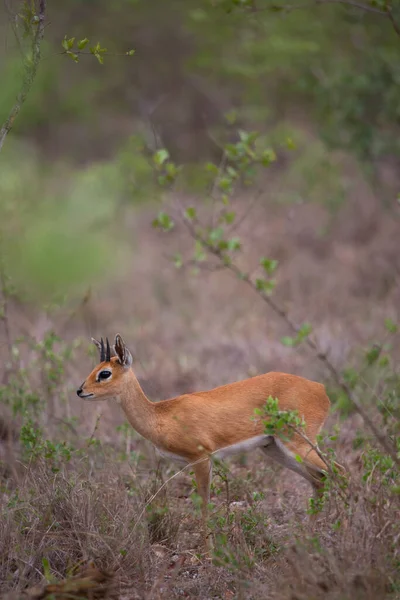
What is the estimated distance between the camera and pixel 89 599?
4805 mm

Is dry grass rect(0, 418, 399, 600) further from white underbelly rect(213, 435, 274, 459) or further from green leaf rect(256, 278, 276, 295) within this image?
green leaf rect(256, 278, 276, 295)

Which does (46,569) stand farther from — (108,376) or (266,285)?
(266,285)

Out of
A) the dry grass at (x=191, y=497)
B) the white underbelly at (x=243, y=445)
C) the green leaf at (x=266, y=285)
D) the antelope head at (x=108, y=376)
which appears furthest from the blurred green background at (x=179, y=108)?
the white underbelly at (x=243, y=445)

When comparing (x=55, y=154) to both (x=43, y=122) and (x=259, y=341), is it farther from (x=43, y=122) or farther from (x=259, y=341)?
(x=259, y=341)

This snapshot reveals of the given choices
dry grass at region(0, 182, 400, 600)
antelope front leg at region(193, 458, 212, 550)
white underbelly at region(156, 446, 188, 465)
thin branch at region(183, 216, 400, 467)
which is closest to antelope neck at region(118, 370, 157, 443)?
white underbelly at region(156, 446, 188, 465)

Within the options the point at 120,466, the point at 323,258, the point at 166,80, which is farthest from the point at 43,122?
the point at 120,466

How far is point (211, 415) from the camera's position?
246 inches

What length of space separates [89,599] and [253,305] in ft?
29.4

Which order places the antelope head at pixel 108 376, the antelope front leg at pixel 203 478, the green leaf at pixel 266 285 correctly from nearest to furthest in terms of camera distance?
1. the green leaf at pixel 266 285
2. the antelope front leg at pixel 203 478
3. the antelope head at pixel 108 376

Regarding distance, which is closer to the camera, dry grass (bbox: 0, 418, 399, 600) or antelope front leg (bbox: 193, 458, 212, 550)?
dry grass (bbox: 0, 418, 399, 600)

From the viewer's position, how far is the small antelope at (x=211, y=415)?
6.15 metres

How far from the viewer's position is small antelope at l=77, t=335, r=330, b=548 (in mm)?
6152

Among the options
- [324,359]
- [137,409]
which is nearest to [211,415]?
[137,409]

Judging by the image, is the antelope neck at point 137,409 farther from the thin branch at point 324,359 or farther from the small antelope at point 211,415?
the thin branch at point 324,359
